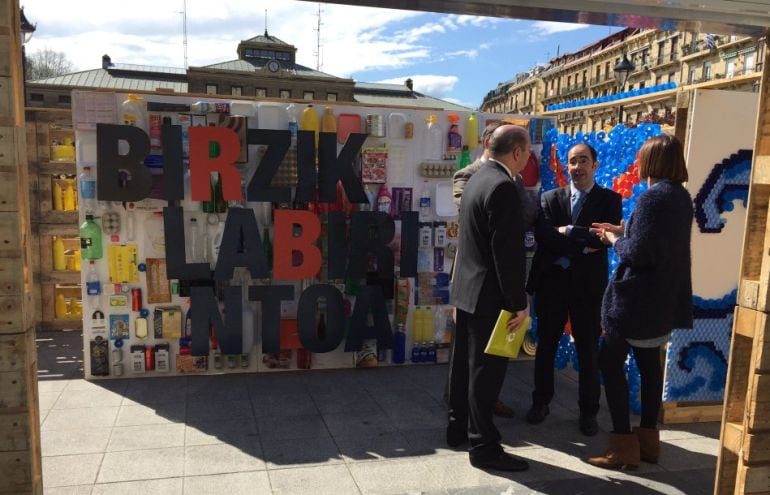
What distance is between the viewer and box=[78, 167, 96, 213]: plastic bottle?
4.89 m

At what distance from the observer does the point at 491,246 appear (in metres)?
3.32

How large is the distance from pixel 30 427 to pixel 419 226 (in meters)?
3.95

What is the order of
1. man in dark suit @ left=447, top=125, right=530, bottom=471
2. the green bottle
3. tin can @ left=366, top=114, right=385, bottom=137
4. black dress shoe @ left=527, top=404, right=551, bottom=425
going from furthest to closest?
1. tin can @ left=366, top=114, right=385, bottom=137
2. the green bottle
3. black dress shoe @ left=527, top=404, right=551, bottom=425
4. man in dark suit @ left=447, top=125, right=530, bottom=471

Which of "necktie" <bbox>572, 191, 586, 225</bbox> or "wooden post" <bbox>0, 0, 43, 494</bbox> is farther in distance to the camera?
"necktie" <bbox>572, 191, 586, 225</bbox>

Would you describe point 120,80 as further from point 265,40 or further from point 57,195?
point 57,195

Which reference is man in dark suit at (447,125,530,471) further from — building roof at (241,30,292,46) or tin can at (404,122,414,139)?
building roof at (241,30,292,46)

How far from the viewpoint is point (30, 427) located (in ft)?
6.95

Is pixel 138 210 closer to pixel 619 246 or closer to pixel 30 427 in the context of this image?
pixel 30 427

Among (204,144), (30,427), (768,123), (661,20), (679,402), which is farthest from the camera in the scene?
(204,144)

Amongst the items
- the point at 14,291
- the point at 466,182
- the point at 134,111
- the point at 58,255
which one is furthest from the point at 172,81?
the point at 14,291

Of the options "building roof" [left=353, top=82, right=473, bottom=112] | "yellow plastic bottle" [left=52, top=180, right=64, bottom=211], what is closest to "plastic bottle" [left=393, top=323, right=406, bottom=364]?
"yellow plastic bottle" [left=52, top=180, right=64, bottom=211]

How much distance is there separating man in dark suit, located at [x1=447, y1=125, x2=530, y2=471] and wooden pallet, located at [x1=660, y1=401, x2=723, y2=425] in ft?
4.92

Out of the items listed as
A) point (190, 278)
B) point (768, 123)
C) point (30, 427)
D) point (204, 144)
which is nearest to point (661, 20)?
point (768, 123)

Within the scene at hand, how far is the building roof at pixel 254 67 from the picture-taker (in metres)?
52.9
